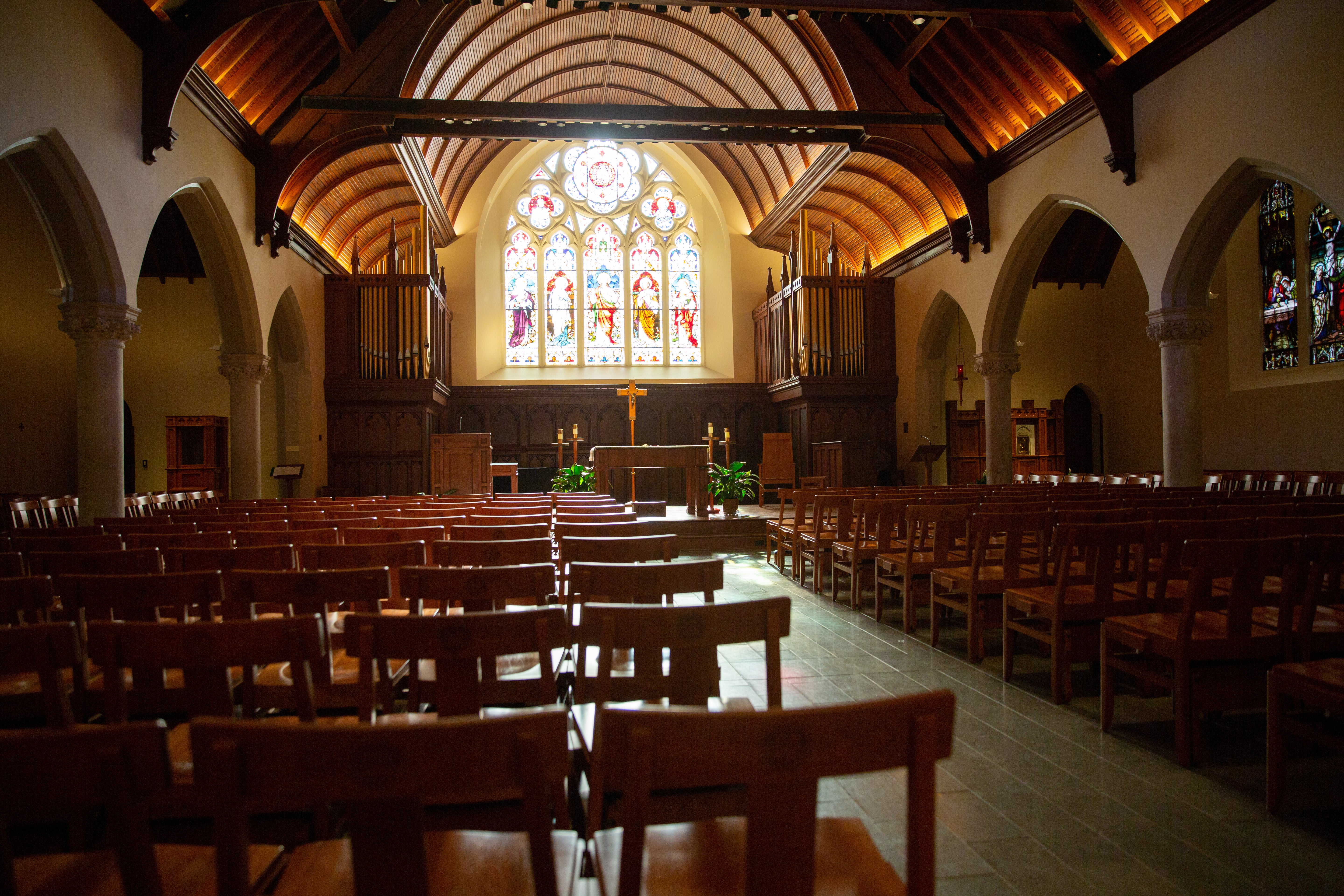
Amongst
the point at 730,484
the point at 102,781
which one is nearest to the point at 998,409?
the point at 730,484

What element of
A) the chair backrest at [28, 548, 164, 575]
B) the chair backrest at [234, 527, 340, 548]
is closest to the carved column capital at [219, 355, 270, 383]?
the chair backrest at [234, 527, 340, 548]

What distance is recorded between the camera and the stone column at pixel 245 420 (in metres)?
11.2

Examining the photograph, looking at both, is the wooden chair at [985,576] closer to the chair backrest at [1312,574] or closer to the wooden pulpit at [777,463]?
the chair backrest at [1312,574]

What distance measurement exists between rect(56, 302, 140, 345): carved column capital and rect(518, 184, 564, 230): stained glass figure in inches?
457

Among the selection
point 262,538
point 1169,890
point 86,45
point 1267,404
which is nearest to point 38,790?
point 1169,890

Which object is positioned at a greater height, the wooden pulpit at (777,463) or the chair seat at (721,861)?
the wooden pulpit at (777,463)

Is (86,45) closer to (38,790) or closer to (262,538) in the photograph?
(262,538)

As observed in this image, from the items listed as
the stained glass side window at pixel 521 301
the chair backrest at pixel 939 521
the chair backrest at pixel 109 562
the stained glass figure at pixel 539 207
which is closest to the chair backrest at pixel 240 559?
the chair backrest at pixel 109 562

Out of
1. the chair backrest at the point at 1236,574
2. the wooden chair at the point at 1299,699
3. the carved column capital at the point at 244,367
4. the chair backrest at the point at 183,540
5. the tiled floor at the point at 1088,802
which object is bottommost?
the tiled floor at the point at 1088,802

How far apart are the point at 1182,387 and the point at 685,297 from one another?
1153cm

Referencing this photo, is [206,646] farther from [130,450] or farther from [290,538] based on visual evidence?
[130,450]

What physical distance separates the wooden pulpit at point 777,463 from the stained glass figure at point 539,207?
23.9ft

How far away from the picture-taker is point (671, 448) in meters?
10.6

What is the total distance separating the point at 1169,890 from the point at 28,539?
5.29m
